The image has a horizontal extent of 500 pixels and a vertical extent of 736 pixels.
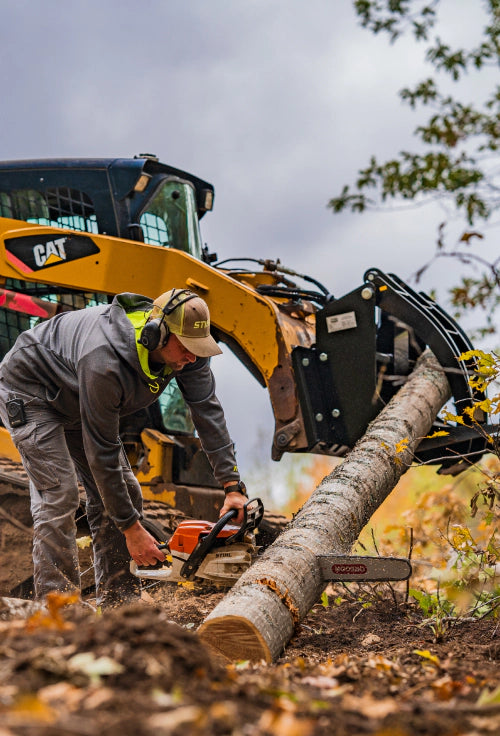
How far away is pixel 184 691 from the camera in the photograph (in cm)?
199

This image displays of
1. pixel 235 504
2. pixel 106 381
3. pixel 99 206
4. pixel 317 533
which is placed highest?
pixel 99 206

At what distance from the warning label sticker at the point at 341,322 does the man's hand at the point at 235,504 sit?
148 cm

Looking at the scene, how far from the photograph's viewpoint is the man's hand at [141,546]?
4.47 m

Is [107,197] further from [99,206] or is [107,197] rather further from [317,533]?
[317,533]

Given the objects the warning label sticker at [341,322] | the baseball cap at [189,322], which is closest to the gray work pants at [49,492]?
the baseball cap at [189,322]

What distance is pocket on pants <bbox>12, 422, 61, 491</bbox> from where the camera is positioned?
4.61 metres

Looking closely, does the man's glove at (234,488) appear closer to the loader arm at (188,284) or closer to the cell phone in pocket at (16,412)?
the loader arm at (188,284)

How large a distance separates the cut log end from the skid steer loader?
220 centimetres

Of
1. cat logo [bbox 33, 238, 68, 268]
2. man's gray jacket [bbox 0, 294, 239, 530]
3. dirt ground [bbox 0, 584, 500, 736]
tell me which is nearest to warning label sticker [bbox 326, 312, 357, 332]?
man's gray jacket [bbox 0, 294, 239, 530]

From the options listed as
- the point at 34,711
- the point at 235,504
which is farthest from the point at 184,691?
the point at 235,504

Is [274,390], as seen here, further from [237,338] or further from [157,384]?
[157,384]

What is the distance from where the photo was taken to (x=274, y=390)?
573 centimetres

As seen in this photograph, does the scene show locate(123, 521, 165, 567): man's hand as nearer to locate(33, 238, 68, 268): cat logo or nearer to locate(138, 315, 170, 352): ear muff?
locate(138, 315, 170, 352): ear muff

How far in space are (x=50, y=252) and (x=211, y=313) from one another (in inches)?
49.9
